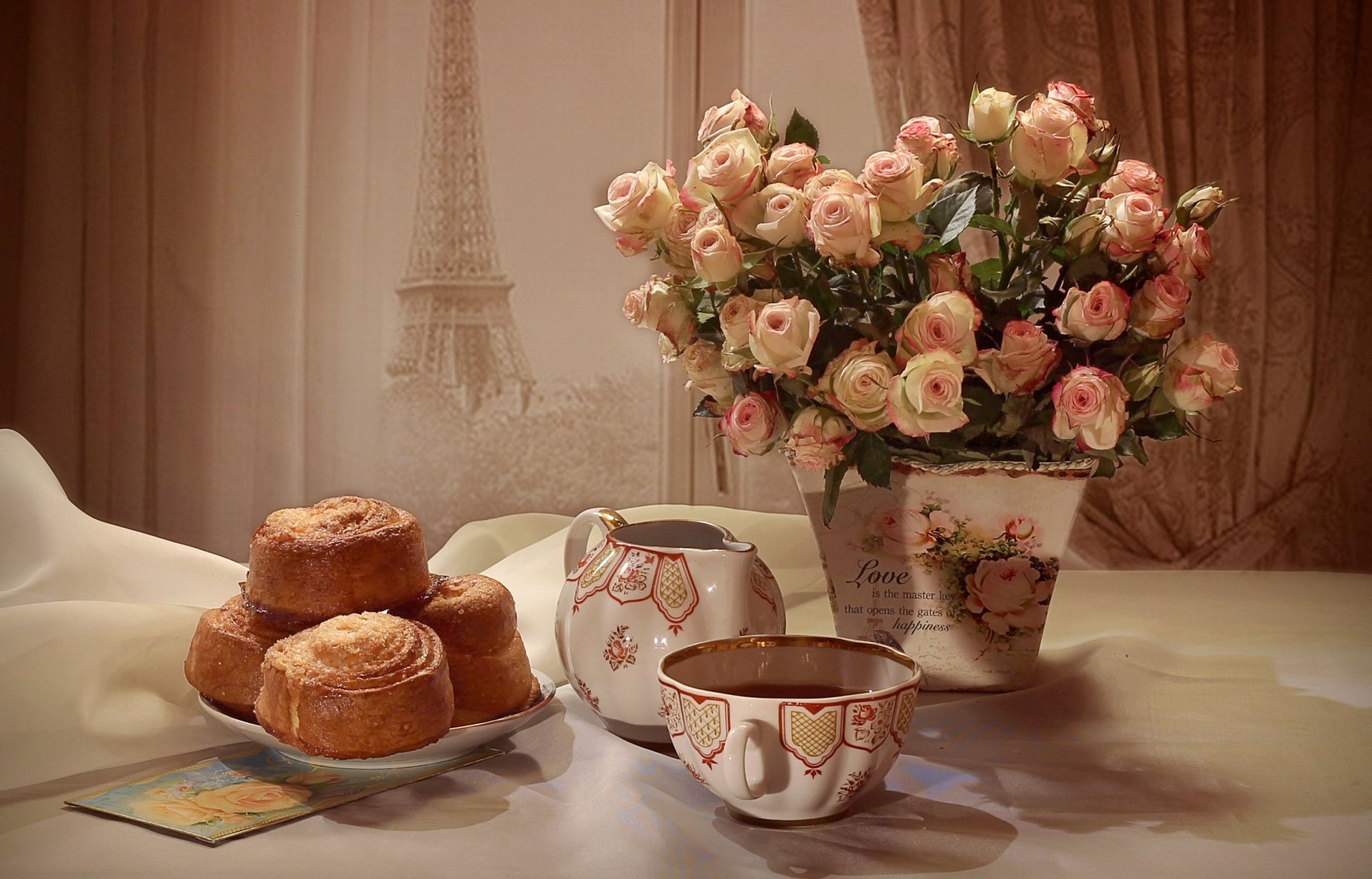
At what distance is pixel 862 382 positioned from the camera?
829mm

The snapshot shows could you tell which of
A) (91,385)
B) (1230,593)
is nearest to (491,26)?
(91,385)

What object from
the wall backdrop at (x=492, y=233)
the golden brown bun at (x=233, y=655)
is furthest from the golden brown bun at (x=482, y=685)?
the wall backdrop at (x=492, y=233)

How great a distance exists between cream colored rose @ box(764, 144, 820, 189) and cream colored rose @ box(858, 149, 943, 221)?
1.8 inches

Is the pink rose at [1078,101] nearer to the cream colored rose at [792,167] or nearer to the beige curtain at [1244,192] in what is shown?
the cream colored rose at [792,167]

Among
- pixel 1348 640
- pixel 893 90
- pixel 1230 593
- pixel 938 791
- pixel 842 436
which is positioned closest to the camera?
pixel 938 791

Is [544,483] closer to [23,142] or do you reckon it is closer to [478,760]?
[23,142]

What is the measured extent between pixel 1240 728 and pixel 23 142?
249 cm

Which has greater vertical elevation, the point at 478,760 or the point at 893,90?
the point at 893,90

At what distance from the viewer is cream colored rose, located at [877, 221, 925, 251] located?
2.76ft

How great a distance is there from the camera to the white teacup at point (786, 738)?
0.65 metres

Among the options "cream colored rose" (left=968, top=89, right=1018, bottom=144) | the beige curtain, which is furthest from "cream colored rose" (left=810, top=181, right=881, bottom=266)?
the beige curtain

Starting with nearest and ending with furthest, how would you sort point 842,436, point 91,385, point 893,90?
point 842,436, point 893,90, point 91,385

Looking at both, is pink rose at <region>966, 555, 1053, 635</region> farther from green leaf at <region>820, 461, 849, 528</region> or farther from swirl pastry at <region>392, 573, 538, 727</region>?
swirl pastry at <region>392, 573, 538, 727</region>

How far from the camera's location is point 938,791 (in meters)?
0.76
